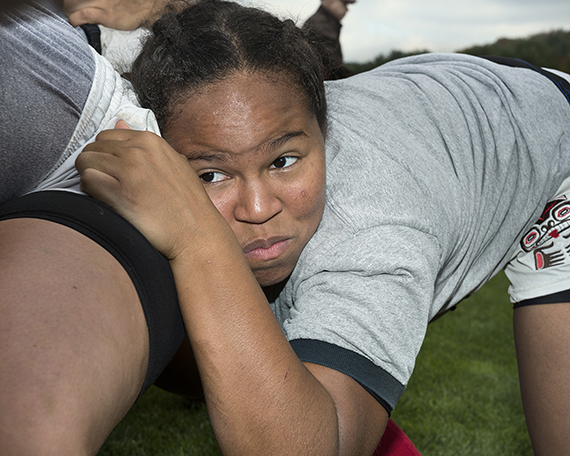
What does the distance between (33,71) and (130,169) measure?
255 millimetres

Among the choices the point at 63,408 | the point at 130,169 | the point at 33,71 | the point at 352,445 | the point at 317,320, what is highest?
the point at 33,71

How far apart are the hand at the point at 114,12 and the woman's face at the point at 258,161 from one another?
629 millimetres

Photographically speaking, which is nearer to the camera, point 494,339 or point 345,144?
point 345,144

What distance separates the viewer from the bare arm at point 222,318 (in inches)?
39.1

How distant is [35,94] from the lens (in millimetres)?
1009

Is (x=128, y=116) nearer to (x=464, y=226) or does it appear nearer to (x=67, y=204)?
(x=67, y=204)

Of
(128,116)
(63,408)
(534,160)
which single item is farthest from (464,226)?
(63,408)

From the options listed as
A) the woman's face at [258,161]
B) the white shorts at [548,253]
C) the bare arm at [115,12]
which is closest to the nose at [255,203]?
the woman's face at [258,161]

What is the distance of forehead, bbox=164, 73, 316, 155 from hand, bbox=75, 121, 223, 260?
257 millimetres

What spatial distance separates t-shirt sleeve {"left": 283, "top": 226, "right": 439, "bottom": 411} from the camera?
1.15 metres

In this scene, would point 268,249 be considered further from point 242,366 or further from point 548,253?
point 548,253

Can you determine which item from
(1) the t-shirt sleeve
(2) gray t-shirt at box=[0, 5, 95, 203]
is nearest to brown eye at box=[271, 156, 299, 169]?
(1) the t-shirt sleeve

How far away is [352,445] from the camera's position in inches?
43.8

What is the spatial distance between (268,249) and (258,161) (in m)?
0.23
